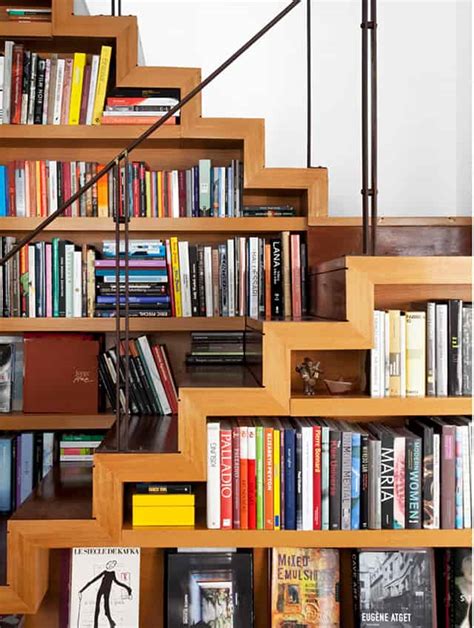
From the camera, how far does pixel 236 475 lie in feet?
6.45

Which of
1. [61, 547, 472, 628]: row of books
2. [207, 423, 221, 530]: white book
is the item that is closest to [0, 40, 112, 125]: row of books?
[207, 423, 221, 530]: white book

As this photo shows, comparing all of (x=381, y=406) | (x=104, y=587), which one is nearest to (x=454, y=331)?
(x=381, y=406)

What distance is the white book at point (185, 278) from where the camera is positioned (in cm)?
276

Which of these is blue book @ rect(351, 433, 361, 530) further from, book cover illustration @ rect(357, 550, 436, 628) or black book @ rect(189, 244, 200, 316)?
black book @ rect(189, 244, 200, 316)

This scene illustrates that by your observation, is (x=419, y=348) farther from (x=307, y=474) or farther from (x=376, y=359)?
(x=307, y=474)

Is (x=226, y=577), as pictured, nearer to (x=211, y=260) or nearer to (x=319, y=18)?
(x=211, y=260)

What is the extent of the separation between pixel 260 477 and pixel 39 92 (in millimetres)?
1716

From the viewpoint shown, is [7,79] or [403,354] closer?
[403,354]

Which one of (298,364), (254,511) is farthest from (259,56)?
(254,511)

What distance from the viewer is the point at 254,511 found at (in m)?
1.97

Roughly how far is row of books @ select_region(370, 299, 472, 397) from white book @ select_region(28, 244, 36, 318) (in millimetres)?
1408

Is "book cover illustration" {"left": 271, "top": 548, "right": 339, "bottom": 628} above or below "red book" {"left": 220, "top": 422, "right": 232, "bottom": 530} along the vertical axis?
below

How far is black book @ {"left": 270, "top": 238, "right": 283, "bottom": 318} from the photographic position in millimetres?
2719

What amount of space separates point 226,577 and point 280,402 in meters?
0.55
